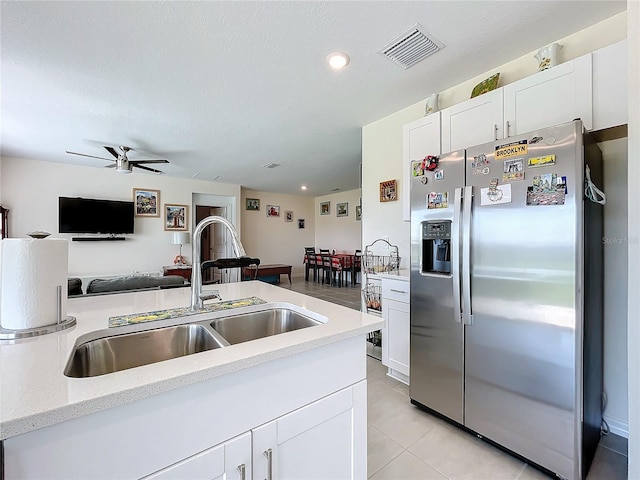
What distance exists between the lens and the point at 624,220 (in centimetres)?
182

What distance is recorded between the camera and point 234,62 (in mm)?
2191

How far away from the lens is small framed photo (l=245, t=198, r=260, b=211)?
8.08 m

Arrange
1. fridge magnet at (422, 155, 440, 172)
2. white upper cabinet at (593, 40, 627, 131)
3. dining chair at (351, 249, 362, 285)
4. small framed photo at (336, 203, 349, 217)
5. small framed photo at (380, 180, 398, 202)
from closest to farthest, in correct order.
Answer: white upper cabinet at (593, 40, 627, 131) < fridge magnet at (422, 155, 440, 172) < small framed photo at (380, 180, 398, 202) < dining chair at (351, 249, 362, 285) < small framed photo at (336, 203, 349, 217)

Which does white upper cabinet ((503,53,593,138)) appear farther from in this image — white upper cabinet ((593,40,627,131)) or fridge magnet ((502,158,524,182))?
fridge magnet ((502,158,524,182))

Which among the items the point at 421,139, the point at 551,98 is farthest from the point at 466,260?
the point at 421,139

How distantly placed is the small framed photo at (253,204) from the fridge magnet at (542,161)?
7.30m

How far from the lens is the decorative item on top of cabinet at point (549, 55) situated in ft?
6.09

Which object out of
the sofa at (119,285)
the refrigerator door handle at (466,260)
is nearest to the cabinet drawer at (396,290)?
the refrigerator door handle at (466,260)

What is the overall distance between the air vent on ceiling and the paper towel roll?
224cm

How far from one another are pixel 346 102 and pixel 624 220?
2.37 m

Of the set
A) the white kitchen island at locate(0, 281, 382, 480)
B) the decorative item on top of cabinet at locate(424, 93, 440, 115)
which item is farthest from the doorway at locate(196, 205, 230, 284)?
the white kitchen island at locate(0, 281, 382, 480)

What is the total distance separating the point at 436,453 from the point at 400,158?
260 centimetres

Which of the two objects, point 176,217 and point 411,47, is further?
point 176,217

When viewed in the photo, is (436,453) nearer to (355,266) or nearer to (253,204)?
(355,266)
